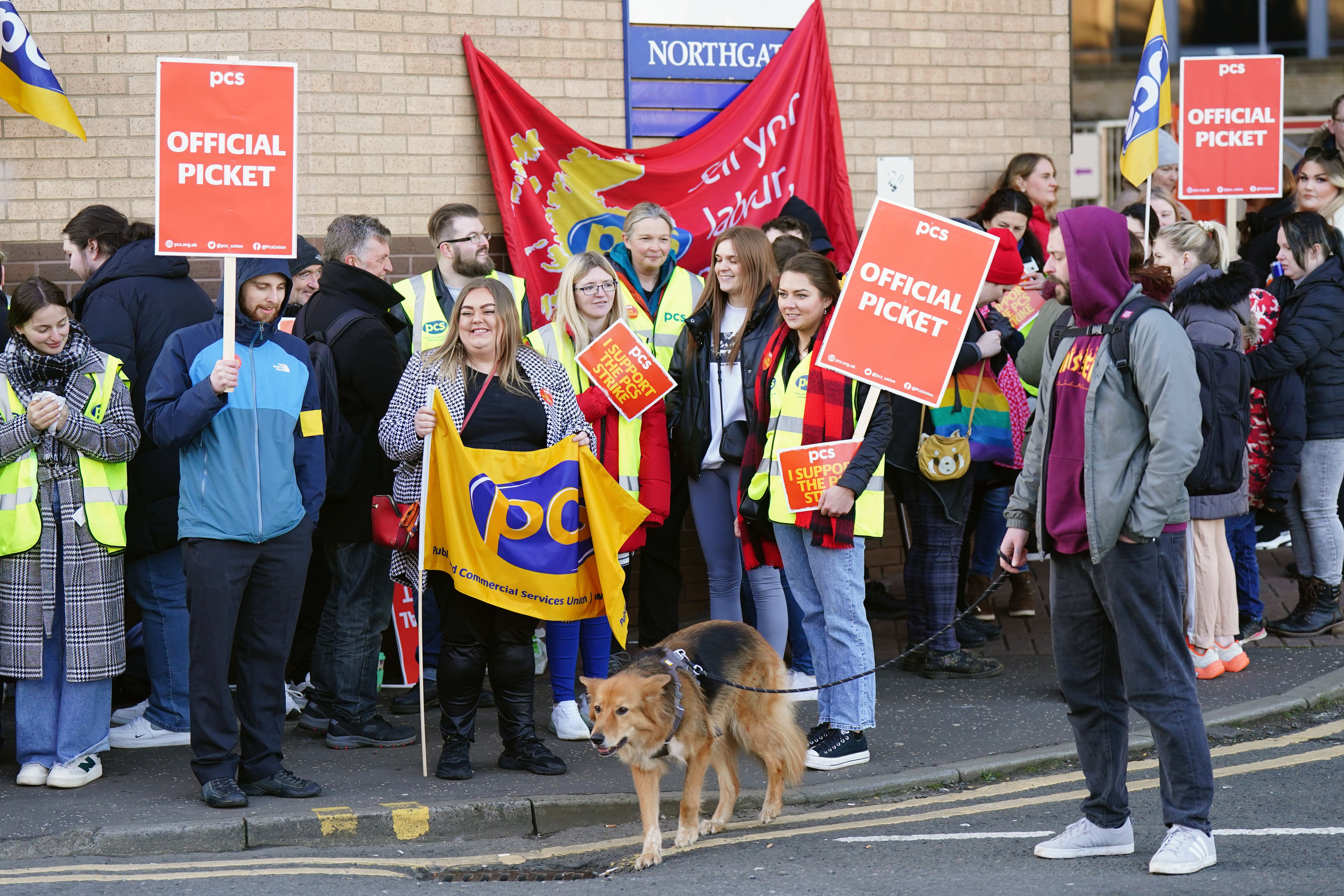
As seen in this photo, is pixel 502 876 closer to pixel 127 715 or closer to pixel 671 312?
pixel 127 715

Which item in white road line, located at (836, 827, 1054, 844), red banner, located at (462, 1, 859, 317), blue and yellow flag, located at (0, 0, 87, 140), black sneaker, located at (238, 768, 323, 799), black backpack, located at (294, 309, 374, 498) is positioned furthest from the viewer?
red banner, located at (462, 1, 859, 317)

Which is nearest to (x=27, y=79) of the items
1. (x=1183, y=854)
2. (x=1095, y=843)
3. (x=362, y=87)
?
(x=362, y=87)

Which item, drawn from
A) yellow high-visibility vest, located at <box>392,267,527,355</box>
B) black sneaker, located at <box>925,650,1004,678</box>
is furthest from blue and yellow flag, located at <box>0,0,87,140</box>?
black sneaker, located at <box>925,650,1004,678</box>

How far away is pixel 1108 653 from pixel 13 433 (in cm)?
441

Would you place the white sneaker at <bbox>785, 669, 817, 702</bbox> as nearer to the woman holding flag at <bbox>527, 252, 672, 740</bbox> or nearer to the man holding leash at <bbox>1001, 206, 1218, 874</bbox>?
the woman holding flag at <bbox>527, 252, 672, 740</bbox>

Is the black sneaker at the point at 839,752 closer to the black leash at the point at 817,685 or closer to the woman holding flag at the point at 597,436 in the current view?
the black leash at the point at 817,685

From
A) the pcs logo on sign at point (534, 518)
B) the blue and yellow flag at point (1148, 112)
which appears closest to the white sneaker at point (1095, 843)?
the pcs logo on sign at point (534, 518)

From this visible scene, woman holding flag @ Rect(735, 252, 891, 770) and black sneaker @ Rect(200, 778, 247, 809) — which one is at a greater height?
woman holding flag @ Rect(735, 252, 891, 770)

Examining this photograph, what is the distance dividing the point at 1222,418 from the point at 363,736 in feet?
14.5

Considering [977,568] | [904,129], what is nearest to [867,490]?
[977,568]

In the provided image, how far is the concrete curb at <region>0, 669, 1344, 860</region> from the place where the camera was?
5.62 m

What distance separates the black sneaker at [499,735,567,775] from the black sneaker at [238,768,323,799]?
81 cm

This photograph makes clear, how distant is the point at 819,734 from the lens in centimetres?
645

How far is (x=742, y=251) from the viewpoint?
7059mm
